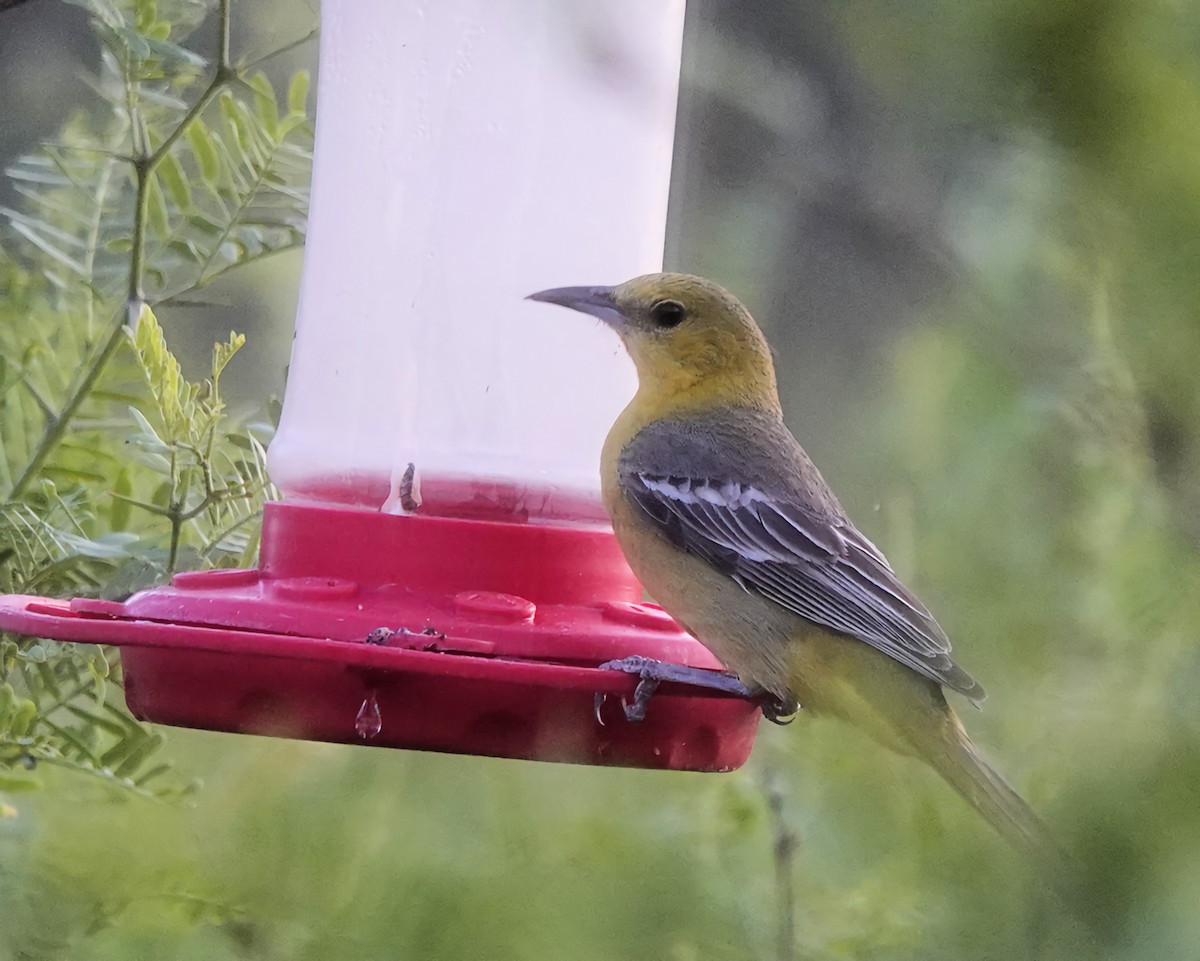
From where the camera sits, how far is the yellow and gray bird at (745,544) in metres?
2.94

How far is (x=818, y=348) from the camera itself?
3.80 metres

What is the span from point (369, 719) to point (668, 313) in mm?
1421

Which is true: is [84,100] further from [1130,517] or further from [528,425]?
[1130,517]

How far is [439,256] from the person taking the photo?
3.00m

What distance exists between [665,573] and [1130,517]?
1.54 meters

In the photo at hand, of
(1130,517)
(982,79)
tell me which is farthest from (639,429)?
(982,79)

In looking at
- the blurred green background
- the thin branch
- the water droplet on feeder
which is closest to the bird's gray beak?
the blurred green background

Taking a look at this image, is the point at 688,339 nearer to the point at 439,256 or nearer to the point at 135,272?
the point at 439,256

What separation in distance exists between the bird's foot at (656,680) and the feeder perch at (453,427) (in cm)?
3

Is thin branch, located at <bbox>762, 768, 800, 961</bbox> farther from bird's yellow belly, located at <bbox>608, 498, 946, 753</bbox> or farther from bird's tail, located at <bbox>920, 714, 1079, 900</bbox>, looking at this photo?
bird's yellow belly, located at <bbox>608, 498, 946, 753</bbox>

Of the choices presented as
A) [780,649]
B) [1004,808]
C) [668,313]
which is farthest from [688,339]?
[1004,808]

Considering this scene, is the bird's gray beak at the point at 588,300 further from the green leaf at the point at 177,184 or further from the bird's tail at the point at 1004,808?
the bird's tail at the point at 1004,808

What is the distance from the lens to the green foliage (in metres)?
2.45

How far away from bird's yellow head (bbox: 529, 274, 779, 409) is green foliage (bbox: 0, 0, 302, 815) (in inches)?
30.6
